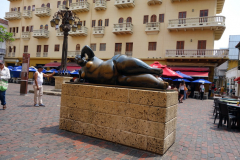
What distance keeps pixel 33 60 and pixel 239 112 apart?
31.7m

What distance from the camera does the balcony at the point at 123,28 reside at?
2312 centimetres

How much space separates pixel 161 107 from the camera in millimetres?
3102

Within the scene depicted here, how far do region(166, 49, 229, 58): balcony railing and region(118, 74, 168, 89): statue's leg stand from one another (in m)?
18.3

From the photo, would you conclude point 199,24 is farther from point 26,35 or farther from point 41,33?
point 26,35

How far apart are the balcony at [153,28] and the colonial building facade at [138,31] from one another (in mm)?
73

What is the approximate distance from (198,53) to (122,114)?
1912 cm

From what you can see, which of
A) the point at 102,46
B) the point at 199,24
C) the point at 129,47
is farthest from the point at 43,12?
the point at 199,24

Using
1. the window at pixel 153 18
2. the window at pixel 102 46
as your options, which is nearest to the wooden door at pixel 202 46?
the window at pixel 153 18

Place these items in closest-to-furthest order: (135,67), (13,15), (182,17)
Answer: (135,67), (182,17), (13,15)

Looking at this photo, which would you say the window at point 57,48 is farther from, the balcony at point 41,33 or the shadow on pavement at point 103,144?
the shadow on pavement at point 103,144

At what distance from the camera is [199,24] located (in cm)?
1978

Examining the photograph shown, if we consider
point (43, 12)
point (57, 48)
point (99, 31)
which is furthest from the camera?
point (43, 12)

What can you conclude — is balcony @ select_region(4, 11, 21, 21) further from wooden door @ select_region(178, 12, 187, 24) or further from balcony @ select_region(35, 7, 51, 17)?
wooden door @ select_region(178, 12, 187, 24)

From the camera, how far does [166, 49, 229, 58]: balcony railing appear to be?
19231 mm
